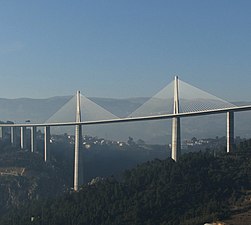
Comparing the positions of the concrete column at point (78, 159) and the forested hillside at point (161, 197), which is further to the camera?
the concrete column at point (78, 159)

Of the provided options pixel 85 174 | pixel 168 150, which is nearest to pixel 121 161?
pixel 85 174

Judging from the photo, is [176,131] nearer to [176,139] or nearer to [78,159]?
[176,139]

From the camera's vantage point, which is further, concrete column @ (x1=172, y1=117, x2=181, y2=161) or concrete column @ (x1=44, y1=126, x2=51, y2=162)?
concrete column @ (x1=44, y1=126, x2=51, y2=162)

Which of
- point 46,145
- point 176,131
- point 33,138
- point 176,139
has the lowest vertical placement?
point 46,145

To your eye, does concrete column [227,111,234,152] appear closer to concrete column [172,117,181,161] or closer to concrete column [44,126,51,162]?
concrete column [172,117,181,161]

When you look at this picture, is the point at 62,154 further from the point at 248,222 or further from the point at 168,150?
the point at 248,222

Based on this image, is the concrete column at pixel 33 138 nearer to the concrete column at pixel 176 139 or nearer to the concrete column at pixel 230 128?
the concrete column at pixel 176 139

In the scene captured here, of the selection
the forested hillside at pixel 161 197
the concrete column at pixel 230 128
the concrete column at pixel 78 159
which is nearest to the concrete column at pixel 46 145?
the concrete column at pixel 78 159

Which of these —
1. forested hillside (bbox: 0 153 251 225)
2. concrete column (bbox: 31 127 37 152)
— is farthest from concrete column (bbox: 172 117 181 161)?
concrete column (bbox: 31 127 37 152)

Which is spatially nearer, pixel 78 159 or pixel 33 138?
pixel 78 159

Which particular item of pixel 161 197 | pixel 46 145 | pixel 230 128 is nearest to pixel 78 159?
pixel 46 145
